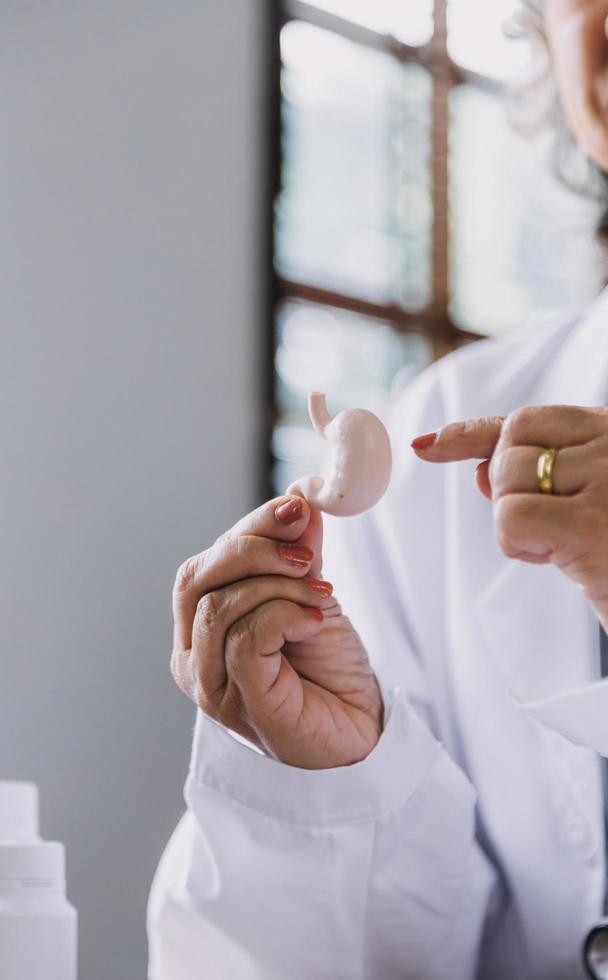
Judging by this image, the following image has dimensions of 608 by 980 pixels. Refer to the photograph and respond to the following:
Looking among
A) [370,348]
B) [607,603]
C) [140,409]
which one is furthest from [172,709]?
[607,603]

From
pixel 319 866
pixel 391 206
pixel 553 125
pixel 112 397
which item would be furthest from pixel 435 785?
pixel 391 206

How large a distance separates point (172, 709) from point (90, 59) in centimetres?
111

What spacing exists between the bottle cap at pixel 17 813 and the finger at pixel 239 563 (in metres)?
0.15

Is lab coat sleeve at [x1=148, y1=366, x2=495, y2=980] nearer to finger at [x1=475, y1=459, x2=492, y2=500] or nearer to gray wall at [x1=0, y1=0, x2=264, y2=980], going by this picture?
finger at [x1=475, y1=459, x2=492, y2=500]

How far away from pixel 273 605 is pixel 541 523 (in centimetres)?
15

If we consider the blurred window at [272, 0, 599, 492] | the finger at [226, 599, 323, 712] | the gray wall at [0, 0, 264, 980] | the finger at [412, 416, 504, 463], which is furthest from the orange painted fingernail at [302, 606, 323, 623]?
the blurred window at [272, 0, 599, 492]

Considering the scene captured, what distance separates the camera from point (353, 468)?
609mm

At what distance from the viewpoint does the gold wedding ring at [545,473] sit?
55cm

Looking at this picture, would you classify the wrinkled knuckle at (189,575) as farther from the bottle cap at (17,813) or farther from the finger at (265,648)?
the bottle cap at (17,813)

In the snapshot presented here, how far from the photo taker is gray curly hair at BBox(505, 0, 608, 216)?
4.06 feet

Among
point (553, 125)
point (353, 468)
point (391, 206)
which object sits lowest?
point (353, 468)

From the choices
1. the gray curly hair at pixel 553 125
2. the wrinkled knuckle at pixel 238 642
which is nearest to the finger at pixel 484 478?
the wrinkled knuckle at pixel 238 642

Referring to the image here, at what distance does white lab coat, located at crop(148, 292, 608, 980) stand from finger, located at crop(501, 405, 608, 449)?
17 centimetres

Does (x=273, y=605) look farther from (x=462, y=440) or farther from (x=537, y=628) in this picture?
(x=537, y=628)
